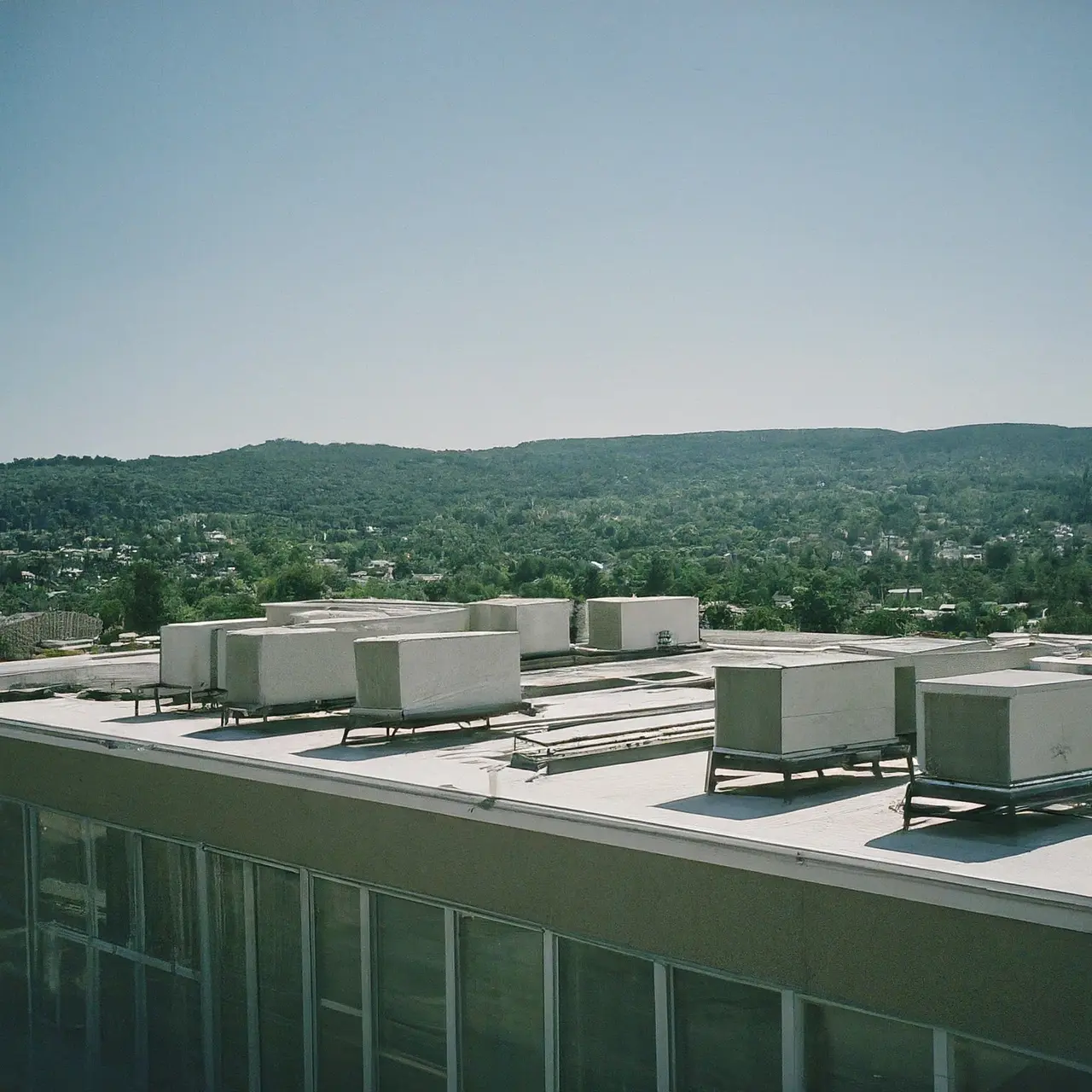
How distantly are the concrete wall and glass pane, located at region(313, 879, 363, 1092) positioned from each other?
317 millimetres

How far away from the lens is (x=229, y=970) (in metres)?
12.6

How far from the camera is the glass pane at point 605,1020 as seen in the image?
9.20 metres

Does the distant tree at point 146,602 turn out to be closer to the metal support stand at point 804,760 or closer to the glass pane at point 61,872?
the glass pane at point 61,872

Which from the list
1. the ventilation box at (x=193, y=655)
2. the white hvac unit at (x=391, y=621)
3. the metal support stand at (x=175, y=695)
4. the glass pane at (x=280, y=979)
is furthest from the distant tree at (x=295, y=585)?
the glass pane at (x=280, y=979)

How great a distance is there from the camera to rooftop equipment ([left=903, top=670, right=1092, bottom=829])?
8812 millimetres

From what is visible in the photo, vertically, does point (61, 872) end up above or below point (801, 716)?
below

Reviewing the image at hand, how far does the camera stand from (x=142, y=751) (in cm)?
1342

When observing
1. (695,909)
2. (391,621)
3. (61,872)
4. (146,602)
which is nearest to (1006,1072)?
(695,909)

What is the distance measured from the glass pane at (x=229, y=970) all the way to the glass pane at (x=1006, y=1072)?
7.27 m

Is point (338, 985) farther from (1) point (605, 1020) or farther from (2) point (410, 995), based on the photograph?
(1) point (605, 1020)

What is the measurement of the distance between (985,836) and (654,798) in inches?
106

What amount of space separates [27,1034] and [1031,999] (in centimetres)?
1195

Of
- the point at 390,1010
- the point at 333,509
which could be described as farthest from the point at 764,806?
the point at 333,509

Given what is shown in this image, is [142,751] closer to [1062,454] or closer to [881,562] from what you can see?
[881,562]
